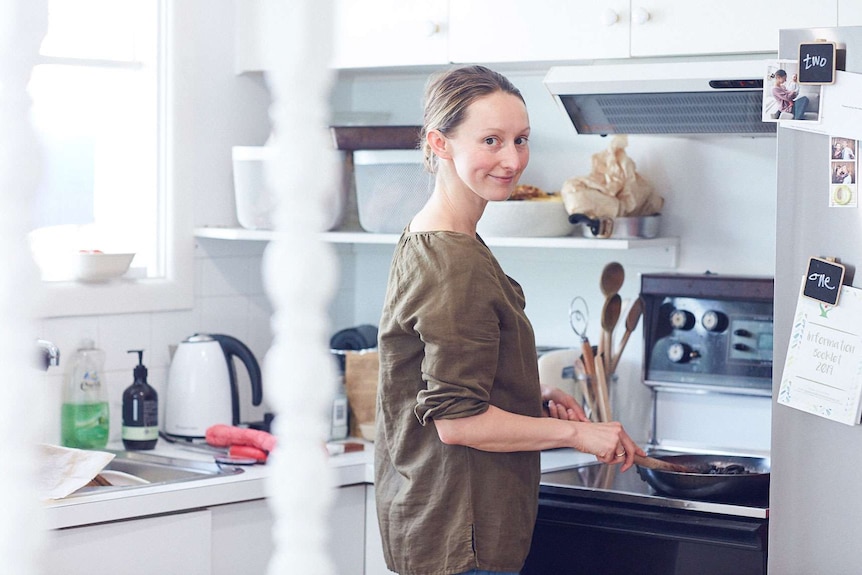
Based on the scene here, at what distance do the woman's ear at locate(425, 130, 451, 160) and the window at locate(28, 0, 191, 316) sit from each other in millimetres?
1307

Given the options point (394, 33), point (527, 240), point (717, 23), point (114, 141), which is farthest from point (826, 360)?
point (114, 141)

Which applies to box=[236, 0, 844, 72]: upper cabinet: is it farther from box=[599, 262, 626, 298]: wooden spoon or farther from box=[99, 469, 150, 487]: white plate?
box=[99, 469, 150, 487]: white plate

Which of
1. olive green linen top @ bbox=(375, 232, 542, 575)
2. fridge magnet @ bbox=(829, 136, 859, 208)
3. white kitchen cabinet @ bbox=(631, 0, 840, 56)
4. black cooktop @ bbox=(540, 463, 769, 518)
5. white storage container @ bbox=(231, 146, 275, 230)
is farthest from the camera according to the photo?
white storage container @ bbox=(231, 146, 275, 230)

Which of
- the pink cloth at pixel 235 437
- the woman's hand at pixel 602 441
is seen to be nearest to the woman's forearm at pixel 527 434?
the woman's hand at pixel 602 441

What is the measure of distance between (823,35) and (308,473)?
1.65 metres

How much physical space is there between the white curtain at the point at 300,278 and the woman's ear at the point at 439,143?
135 centimetres

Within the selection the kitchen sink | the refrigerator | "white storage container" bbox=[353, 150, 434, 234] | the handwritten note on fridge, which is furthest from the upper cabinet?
the kitchen sink

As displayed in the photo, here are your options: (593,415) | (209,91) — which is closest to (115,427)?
(209,91)

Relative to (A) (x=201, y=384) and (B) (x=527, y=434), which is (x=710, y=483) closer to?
(B) (x=527, y=434)

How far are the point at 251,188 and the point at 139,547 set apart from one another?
1.03 metres

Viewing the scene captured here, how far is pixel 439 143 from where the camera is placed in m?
1.68

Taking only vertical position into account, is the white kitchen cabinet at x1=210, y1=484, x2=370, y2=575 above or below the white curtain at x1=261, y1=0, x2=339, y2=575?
below

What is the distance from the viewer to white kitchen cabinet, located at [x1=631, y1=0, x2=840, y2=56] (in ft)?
6.91

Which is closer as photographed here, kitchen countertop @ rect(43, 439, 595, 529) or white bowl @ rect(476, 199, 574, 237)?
kitchen countertop @ rect(43, 439, 595, 529)
